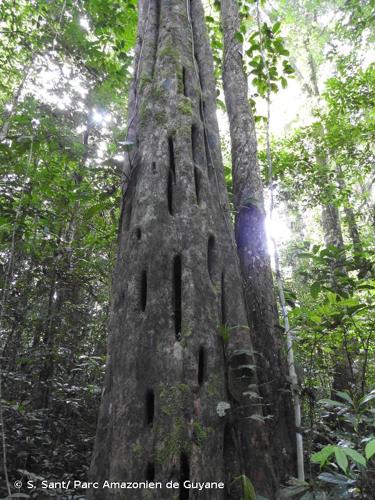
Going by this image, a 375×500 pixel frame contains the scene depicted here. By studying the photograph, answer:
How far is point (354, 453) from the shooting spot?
1.44m

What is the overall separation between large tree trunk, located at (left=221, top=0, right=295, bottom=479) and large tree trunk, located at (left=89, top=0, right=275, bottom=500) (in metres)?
0.33

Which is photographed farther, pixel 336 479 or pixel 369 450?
pixel 336 479

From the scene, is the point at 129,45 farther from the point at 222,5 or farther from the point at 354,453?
the point at 354,453

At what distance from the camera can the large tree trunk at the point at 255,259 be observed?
2.47 m

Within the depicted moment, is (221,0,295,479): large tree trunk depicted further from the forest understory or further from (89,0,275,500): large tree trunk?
(89,0,275,500): large tree trunk

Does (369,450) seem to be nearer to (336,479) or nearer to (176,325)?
(336,479)

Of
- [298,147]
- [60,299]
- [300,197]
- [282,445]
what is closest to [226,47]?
[298,147]

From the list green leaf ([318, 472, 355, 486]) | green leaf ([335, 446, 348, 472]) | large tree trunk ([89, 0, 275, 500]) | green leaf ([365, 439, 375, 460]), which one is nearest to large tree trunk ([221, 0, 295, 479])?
large tree trunk ([89, 0, 275, 500])

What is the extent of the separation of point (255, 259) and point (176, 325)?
1156 mm

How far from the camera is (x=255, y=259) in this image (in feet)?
10.1

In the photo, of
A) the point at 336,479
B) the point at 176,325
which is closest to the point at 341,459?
the point at 336,479

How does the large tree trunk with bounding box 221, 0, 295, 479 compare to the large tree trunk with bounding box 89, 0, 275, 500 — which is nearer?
the large tree trunk with bounding box 89, 0, 275, 500

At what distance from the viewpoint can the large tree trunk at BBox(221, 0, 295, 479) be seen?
247cm

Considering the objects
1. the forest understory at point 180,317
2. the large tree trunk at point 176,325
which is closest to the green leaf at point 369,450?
the forest understory at point 180,317
